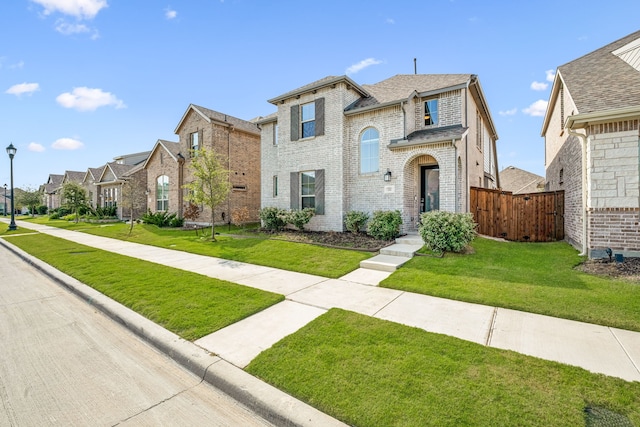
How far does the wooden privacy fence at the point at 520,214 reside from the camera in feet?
34.6

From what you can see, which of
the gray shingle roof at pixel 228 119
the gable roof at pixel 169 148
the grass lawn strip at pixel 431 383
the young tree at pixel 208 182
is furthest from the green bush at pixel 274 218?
the gable roof at pixel 169 148

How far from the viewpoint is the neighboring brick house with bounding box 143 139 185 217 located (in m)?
19.7

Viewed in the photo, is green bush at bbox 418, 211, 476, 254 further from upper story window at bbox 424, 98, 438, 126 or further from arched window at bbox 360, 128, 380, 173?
upper story window at bbox 424, 98, 438, 126

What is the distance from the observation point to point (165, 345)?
3416mm

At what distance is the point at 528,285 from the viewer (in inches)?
211

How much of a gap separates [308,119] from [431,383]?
11957 mm

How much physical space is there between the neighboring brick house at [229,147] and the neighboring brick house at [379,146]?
5675mm

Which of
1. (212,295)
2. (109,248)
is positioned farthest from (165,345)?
(109,248)

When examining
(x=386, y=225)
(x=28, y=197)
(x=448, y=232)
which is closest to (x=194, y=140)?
(x=386, y=225)

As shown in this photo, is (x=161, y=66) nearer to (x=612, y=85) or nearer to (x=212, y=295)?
(x=212, y=295)

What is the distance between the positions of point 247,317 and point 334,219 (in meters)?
8.01

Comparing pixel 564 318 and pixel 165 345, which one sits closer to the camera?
pixel 165 345

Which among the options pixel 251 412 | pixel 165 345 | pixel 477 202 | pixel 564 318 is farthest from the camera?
pixel 477 202

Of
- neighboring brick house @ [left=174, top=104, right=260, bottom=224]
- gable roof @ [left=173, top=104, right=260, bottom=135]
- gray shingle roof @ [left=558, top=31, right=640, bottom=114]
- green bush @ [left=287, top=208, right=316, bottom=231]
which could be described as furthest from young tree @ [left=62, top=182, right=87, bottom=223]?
gray shingle roof @ [left=558, top=31, right=640, bottom=114]
